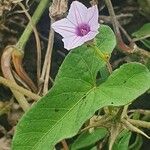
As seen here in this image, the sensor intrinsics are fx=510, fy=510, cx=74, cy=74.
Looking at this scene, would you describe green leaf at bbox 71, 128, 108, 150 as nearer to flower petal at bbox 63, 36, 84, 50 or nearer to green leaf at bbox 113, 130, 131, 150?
green leaf at bbox 113, 130, 131, 150

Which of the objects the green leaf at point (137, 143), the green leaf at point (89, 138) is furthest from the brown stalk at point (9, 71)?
the green leaf at point (137, 143)

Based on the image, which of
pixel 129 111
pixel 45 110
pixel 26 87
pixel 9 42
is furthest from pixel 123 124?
pixel 9 42

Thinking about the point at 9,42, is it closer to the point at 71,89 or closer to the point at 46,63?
the point at 46,63

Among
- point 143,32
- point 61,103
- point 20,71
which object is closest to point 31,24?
point 20,71

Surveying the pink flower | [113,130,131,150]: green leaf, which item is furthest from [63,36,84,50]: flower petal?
[113,130,131,150]: green leaf

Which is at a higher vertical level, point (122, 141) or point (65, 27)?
point (65, 27)

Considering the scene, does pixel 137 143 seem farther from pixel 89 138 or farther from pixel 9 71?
pixel 9 71

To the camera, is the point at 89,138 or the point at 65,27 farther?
the point at 89,138
